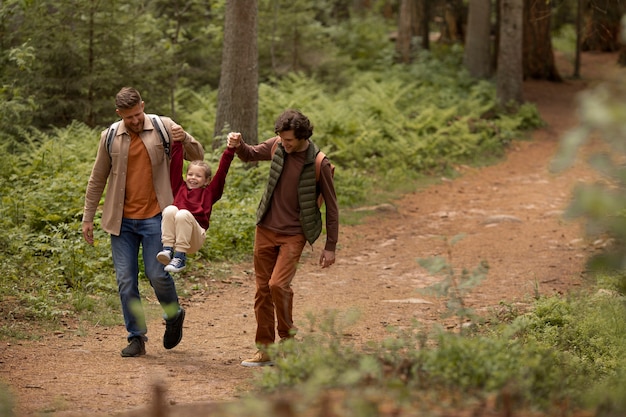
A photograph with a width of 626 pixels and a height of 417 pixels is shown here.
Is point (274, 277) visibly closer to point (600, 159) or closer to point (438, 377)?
point (438, 377)

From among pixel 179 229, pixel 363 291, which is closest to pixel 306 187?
pixel 179 229

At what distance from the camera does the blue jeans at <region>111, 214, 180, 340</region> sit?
7.63 m

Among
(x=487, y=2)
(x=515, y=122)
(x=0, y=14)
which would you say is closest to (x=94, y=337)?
(x=0, y=14)

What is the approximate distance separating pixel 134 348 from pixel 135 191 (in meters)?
1.44

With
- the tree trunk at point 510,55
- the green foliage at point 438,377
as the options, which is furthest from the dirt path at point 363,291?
the tree trunk at point 510,55

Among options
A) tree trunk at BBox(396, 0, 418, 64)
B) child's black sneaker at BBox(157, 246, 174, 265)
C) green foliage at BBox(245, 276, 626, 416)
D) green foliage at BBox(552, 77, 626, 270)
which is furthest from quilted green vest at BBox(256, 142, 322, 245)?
tree trunk at BBox(396, 0, 418, 64)

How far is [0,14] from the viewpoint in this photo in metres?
11.9

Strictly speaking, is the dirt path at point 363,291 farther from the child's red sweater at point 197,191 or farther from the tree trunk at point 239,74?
the tree trunk at point 239,74

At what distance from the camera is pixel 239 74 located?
14.7 m

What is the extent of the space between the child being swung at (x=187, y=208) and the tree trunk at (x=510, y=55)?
17.9 metres

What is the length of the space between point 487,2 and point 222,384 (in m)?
22.5

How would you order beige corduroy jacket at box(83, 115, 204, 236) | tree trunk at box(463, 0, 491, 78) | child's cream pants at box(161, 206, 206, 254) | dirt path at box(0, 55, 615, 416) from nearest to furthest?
dirt path at box(0, 55, 615, 416)
child's cream pants at box(161, 206, 206, 254)
beige corduroy jacket at box(83, 115, 204, 236)
tree trunk at box(463, 0, 491, 78)

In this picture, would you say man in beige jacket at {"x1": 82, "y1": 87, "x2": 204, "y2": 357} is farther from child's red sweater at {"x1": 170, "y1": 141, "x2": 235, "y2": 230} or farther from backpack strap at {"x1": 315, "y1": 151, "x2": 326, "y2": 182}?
backpack strap at {"x1": 315, "y1": 151, "x2": 326, "y2": 182}

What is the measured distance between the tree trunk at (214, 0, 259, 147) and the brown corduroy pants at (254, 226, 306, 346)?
7.12 meters
